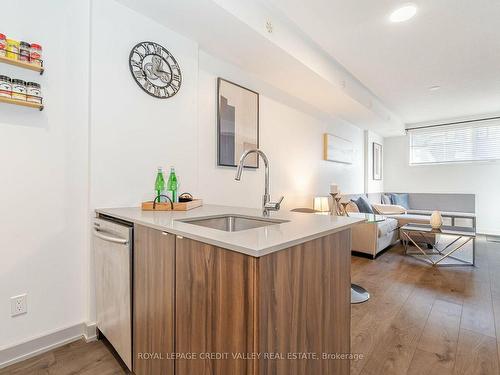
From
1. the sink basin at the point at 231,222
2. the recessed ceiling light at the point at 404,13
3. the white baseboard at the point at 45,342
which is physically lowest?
the white baseboard at the point at 45,342

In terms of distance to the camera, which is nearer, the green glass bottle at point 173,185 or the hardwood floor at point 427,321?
the hardwood floor at point 427,321

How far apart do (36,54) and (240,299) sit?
177 centimetres

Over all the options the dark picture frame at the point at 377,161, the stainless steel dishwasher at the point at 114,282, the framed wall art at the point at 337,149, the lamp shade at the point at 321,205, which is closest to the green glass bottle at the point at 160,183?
the stainless steel dishwasher at the point at 114,282

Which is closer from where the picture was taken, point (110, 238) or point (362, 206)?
point (110, 238)

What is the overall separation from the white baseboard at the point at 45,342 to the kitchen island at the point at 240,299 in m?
0.63

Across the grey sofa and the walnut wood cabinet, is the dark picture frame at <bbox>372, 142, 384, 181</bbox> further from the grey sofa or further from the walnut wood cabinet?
the walnut wood cabinet

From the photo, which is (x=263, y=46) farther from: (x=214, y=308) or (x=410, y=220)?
(x=410, y=220)

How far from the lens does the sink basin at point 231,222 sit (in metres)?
1.38

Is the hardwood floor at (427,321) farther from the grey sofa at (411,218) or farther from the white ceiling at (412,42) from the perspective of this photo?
the white ceiling at (412,42)

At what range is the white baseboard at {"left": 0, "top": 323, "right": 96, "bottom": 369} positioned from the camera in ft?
4.74

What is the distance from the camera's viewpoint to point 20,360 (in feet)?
4.84

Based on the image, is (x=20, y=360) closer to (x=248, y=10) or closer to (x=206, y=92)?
(x=206, y=92)

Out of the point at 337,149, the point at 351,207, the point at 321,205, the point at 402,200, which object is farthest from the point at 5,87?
the point at 402,200

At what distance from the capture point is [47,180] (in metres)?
1.58
